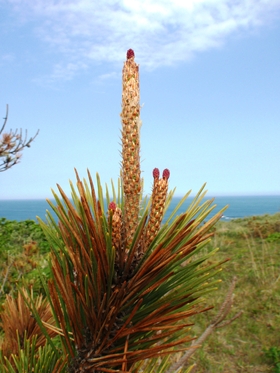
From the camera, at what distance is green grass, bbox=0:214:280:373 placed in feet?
14.3

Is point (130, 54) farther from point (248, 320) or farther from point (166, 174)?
point (248, 320)

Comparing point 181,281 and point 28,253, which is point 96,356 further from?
point 28,253

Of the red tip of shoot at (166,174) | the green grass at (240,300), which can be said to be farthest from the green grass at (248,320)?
the red tip of shoot at (166,174)

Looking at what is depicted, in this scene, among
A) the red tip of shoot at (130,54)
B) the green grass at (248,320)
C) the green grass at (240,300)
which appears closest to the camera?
the red tip of shoot at (130,54)

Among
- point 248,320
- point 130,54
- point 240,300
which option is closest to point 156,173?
point 130,54

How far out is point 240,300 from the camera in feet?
20.2

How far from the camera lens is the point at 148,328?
32.7 inches

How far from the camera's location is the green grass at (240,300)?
4359 mm

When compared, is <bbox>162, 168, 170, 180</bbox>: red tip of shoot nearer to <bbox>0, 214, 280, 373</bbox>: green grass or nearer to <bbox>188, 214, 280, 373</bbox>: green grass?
<bbox>0, 214, 280, 373</bbox>: green grass

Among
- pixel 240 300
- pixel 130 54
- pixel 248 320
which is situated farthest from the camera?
pixel 240 300

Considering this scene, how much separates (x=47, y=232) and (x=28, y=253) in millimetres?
2987

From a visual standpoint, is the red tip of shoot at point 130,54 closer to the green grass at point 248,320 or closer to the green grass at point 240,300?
the green grass at point 240,300

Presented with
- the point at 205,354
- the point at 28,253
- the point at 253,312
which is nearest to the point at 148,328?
the point at 28,253

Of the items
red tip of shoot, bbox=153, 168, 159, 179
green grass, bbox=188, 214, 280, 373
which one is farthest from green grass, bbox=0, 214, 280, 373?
red tip of shoot, bbox=153, 168, 159, 179
